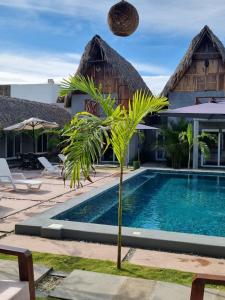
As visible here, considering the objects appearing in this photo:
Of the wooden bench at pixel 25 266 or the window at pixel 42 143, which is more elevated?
the window at pixel 42 143

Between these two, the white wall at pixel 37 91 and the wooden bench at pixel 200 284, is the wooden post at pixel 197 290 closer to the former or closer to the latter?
the wooden bench at pixel 200 284

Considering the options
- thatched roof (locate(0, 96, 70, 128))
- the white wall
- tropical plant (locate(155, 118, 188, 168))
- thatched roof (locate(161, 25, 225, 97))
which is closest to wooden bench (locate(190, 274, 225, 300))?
tropical plant (locate(155, 118, 188, 168))

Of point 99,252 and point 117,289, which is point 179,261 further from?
point 117,289

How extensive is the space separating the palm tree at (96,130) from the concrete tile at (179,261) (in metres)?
0.57

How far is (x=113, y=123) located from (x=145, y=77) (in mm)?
26256

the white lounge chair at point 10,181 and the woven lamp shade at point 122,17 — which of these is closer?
the woven lamp shade at point 122,17

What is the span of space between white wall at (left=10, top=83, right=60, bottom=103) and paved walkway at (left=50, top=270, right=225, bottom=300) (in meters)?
31.2

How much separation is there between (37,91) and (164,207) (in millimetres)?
27924

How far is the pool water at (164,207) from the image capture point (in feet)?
26.0

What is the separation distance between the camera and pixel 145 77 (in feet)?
98.4

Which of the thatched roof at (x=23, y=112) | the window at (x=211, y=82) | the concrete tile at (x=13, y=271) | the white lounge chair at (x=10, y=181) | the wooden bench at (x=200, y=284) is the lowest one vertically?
the concrete tile at (x=13, y=271)

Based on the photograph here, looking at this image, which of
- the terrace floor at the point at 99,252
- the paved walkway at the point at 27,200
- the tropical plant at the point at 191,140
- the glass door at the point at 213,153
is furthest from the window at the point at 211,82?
the terrace floor at the point at 99,252

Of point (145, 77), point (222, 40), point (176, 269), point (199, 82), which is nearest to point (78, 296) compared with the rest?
point (176, 269)

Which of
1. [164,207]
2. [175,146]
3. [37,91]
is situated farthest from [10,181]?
[37,91]
